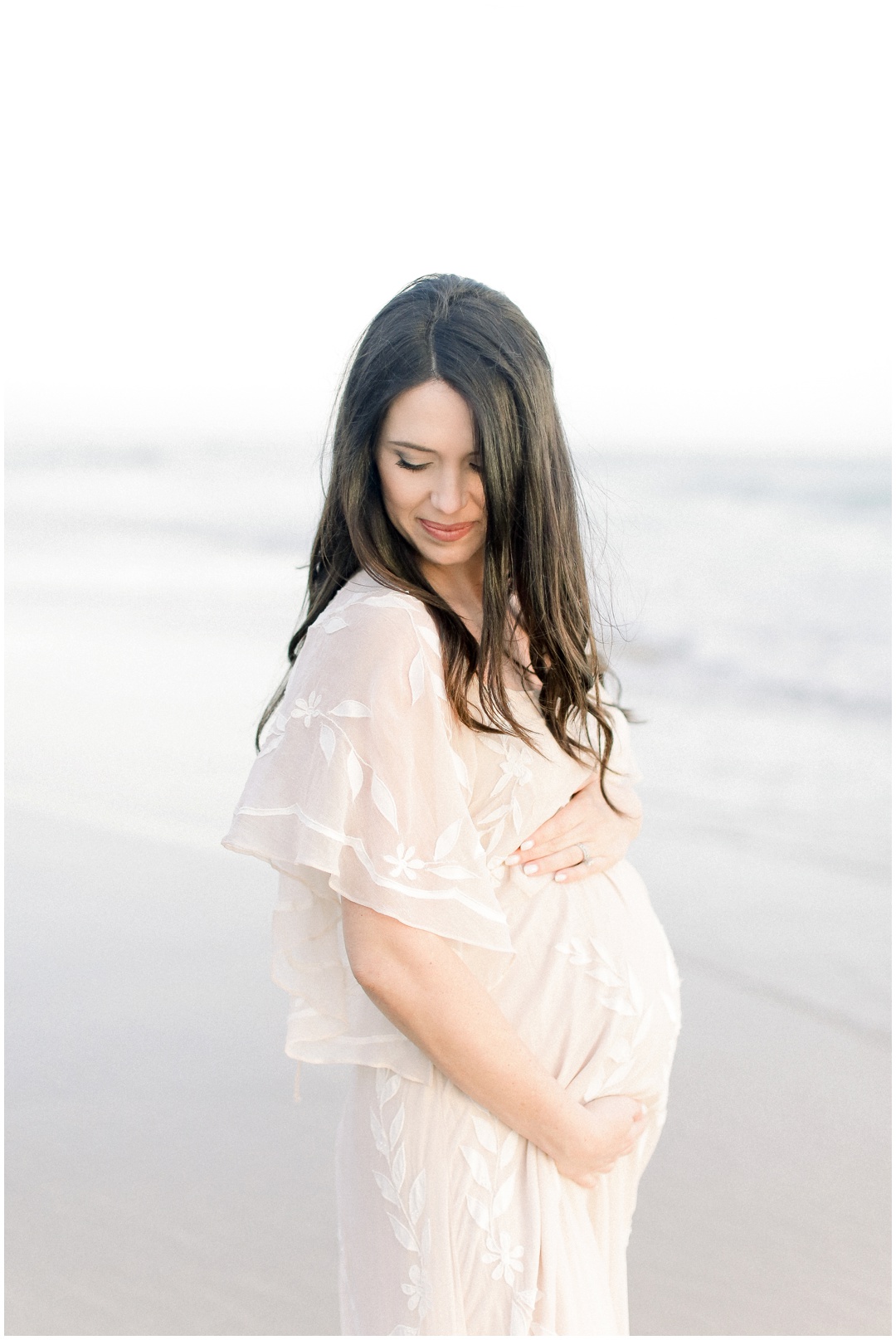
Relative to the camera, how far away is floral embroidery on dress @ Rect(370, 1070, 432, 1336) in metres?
1.50

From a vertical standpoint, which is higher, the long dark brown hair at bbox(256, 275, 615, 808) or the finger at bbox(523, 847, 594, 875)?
the long dark brown hair at bbox(256, 275, 615, 808)

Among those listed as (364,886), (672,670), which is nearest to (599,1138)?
(364,886)

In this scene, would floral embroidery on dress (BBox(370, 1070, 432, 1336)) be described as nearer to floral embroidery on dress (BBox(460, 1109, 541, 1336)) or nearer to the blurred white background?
floral embroidery on dress (BBox(460, 1109, 541, 1336))

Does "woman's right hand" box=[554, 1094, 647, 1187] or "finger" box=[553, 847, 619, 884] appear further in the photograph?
"finger" box=[553, 847, 619, 884]

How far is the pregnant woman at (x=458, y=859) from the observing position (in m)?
1.44

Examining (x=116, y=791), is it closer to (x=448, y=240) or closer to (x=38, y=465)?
(x=448, y=240)

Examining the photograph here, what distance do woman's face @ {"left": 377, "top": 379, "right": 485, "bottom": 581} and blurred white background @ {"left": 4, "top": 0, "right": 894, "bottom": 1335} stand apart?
379 mm

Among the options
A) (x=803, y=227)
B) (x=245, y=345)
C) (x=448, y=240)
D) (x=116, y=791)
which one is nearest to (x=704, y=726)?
(x=116, y=791)

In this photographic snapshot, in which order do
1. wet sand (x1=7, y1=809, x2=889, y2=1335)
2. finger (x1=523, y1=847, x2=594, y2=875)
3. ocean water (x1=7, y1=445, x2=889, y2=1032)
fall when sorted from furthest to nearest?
1. ocean water (x1=7, y1=445, x2=889, y2=1032)
2. wet sand (x1=7, y1=809, x2=889, y2=1335)
3. finger (x1=523, y1=847, x2=594, y2=875)

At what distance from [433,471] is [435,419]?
0.25 ft

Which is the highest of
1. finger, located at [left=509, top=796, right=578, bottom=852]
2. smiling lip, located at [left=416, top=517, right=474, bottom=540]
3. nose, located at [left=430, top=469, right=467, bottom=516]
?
nose, located at [left=430, top=469, right=467, bottom=516]

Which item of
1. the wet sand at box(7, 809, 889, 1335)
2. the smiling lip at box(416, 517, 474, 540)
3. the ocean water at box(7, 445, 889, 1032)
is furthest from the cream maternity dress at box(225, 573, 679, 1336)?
the wet sand at box(7, 809, 889, 1335)

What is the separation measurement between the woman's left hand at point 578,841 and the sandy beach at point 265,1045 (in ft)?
4.68

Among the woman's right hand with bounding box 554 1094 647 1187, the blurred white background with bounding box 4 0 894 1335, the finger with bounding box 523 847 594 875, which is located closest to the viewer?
the woman's right hand with bounding box 554 1094 647 1187
